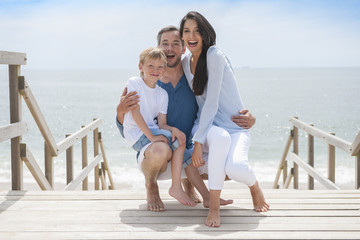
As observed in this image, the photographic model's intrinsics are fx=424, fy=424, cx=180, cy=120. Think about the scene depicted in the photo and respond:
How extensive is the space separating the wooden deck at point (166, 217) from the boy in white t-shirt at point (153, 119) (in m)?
0.28

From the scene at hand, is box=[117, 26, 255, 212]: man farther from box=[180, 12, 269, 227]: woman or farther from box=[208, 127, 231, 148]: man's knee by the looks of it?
box=[208, 127, 231, 148]: man's knee

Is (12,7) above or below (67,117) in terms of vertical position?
above

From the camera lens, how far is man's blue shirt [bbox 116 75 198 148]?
10.1 ft

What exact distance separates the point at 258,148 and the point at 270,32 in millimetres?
55902

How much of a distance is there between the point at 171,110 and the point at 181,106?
0.26 feet

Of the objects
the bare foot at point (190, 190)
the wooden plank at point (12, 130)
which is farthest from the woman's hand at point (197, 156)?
the wooden plank at point (12, 130)

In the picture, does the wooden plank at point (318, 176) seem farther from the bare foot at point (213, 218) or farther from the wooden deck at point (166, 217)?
the bare foot at point (213, 218)

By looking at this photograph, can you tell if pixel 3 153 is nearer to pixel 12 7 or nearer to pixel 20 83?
pixel 20 83

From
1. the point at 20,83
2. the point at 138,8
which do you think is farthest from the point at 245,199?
the point at 138,8

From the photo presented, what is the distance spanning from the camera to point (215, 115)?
298 centimetres

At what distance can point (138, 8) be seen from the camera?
6338cm

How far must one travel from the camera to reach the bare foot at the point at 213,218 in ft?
8.29

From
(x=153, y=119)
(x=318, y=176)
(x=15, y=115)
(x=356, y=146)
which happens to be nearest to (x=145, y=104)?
(x=153, y=119)

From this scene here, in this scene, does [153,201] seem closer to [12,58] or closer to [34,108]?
[34,108]
